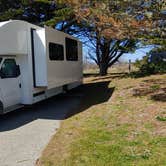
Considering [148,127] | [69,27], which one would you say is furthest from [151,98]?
[69,27]

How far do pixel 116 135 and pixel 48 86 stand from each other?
192 inches

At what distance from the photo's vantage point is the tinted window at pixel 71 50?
15356 millimetres

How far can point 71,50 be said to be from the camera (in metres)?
16.2

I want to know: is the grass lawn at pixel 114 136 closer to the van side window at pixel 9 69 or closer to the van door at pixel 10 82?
the van door at pixel 10 82

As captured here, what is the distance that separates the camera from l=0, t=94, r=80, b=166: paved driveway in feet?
21.9

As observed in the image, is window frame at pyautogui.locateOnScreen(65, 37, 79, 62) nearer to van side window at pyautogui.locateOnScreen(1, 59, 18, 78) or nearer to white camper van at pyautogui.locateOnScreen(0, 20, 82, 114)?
white camper van at pyautogui.locateOnScreen(0, 20, 82, 114)

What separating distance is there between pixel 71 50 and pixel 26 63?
17.0 ft

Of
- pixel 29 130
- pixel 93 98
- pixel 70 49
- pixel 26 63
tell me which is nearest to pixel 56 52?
pixel 26 63

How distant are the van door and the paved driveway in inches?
23.6

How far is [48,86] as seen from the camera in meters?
11.9

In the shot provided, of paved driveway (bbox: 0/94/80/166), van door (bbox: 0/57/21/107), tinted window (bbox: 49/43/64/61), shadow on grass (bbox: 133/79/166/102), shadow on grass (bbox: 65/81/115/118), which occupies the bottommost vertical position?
paved driveway (bbox: 0/94/80/166)

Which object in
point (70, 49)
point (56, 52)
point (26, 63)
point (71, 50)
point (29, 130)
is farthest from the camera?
point (71, 50)

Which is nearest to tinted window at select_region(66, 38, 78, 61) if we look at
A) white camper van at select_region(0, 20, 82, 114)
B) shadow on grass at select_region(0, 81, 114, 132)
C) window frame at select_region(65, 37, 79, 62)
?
window frame at select_region(65, 37, 79, 62)

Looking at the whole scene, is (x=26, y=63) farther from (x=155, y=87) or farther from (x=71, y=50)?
(x=155, y=87)
